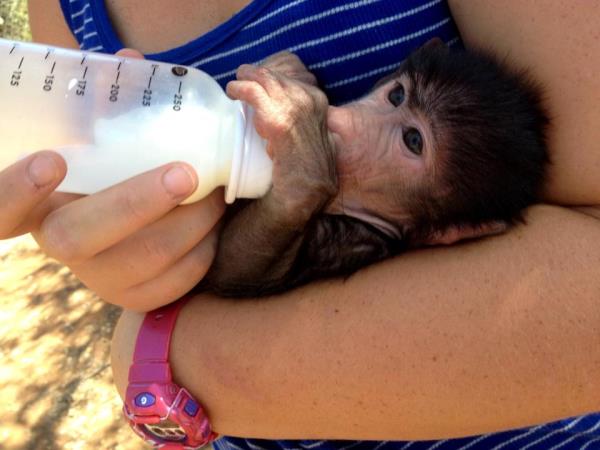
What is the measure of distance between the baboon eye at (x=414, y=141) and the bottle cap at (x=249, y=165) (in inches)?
11.5

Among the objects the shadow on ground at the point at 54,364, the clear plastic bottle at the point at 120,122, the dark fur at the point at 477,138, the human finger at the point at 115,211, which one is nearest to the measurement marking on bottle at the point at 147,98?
the clear plastic bottle at the point at 120,122

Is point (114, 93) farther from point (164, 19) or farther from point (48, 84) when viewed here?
point (164, 19)

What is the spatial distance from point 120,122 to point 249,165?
206mm

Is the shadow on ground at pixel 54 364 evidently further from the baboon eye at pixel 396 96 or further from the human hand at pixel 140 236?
the baboon eye at pixel 396 96

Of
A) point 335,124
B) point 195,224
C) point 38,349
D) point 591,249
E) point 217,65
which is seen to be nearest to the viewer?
A: point 591,249

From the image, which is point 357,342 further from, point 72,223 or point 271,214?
point 72,223

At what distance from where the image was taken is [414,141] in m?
1.25

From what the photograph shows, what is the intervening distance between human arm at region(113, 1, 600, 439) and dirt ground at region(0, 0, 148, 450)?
190 centimetres

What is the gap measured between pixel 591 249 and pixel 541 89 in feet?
1.00

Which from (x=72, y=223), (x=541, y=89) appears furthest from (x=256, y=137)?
(x=541, y=89)

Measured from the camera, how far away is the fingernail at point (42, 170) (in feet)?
3.02

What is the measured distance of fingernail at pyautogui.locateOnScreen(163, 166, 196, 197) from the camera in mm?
961

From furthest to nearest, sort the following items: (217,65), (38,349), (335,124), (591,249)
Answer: (38,349) → (217,65) → (335,124) → (591,249)

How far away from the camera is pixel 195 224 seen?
1105mm
